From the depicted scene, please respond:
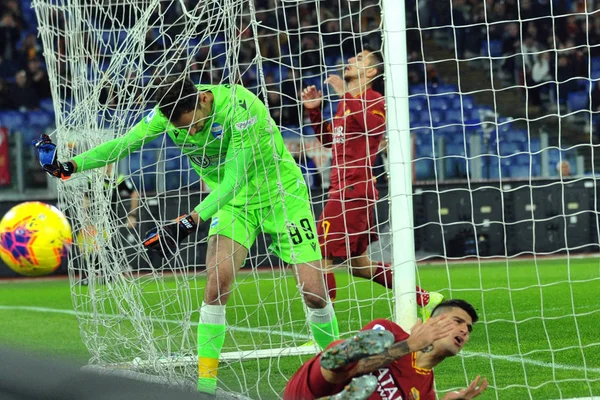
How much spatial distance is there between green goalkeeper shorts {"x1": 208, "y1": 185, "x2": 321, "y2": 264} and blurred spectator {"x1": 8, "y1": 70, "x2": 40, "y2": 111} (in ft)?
39.0

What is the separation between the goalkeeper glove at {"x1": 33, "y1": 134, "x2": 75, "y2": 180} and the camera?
5375 millimetres

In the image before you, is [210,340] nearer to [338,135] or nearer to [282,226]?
[282,226]

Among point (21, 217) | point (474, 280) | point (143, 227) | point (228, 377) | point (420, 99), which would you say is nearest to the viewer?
point (228, 377)

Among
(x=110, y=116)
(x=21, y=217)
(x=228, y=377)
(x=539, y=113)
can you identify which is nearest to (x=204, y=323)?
(x=228, y=377)

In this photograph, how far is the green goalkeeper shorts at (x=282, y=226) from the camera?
538 centimetres

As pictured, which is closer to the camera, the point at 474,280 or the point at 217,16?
the point at 217,16

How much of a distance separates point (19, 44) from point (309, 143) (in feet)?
23.3

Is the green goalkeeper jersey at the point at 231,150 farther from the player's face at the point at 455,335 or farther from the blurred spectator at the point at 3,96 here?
the blurred spectator at the point at 3,96

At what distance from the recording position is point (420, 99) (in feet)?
52.9

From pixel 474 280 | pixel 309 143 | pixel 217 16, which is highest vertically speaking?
pixel 217 16

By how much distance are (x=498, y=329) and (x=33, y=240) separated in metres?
4.59

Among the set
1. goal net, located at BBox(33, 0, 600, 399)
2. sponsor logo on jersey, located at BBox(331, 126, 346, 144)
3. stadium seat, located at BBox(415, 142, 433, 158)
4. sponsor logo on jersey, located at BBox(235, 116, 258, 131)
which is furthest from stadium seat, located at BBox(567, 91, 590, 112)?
sponsor logo on jersey, located at BBox(235, 116, 258, 131)

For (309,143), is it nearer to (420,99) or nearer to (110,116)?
(420,99)

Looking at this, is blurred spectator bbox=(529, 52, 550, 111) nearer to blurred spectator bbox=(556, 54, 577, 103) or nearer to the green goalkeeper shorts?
blurred spectator bbox=(556, 54, 577, 103)
